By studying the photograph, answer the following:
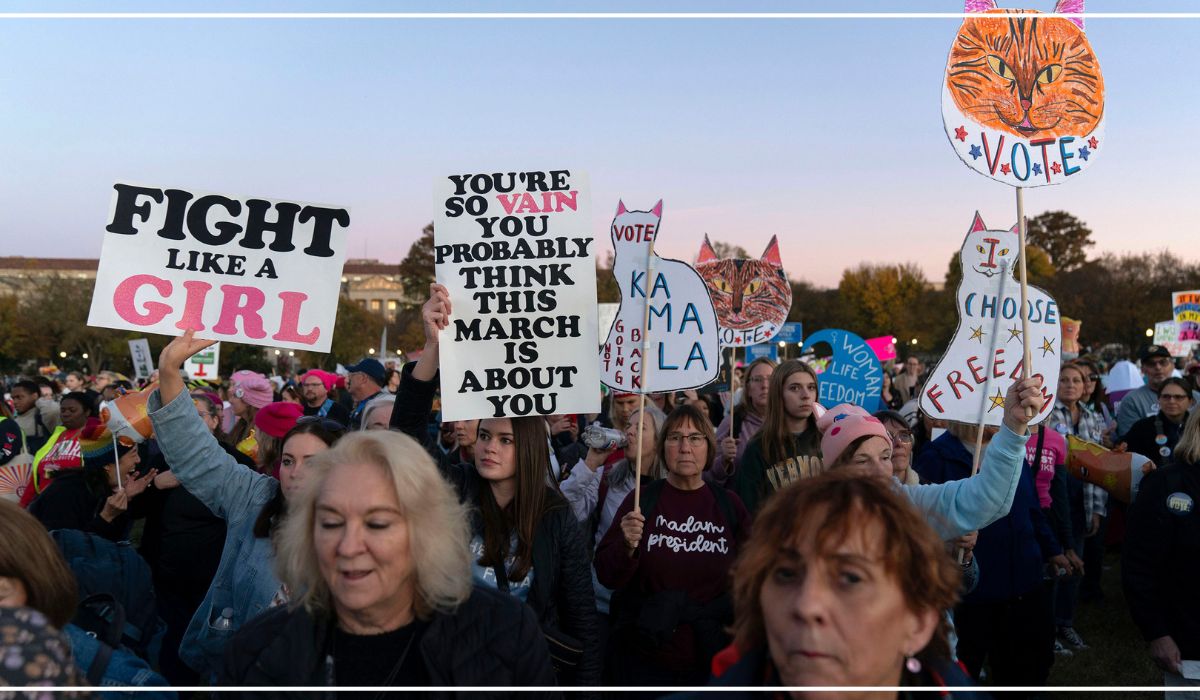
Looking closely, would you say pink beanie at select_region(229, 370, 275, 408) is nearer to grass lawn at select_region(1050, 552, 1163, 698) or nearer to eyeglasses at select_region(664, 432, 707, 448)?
eyeglasses at select_region(664, 432, 707, 448)

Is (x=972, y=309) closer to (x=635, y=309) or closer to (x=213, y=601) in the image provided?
(x=635, y=309)

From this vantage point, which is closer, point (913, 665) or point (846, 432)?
point (913, 665)

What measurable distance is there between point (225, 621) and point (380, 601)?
4.84 feet

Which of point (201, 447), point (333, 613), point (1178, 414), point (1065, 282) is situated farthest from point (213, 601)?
point (1065, 282)

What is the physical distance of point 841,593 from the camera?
6.37 feet

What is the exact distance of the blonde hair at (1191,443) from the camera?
4113 mm

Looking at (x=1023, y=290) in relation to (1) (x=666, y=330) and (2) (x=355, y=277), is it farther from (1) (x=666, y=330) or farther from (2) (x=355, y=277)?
(2) (x=355, y=277)

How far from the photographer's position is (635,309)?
5.22 metres

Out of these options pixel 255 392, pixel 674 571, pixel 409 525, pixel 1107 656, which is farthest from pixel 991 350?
pixel 255 392

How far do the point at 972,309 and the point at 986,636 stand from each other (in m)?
1.78

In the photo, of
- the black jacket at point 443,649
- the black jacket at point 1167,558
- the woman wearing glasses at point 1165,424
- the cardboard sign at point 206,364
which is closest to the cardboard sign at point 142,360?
the cardboard sign at point 206,364

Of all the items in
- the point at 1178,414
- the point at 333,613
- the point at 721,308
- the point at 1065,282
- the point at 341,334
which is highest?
the point at 1065,282

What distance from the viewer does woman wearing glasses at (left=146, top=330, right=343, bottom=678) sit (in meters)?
3.54

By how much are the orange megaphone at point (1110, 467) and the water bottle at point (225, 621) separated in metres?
4.97
